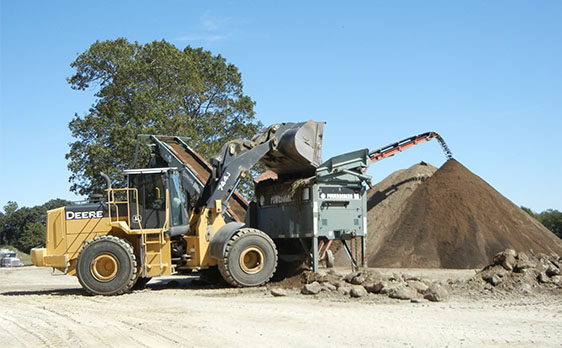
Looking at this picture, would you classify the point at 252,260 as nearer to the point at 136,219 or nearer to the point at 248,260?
the point at 248,260

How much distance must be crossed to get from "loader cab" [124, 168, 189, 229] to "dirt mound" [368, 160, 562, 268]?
1078cm

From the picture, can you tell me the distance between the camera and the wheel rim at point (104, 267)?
12875mm

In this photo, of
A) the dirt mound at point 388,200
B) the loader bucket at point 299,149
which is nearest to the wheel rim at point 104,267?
the loader bucket at point 299,149

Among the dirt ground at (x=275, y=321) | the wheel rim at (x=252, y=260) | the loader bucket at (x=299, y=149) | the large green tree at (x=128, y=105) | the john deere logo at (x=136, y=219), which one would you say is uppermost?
the large green tree at (x=128, y=105)

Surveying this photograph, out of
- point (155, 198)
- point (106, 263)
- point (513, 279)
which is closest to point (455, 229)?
point (513, 279)

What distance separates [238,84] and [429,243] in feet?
54.1

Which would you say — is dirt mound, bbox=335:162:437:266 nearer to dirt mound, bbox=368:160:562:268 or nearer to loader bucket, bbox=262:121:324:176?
dirt mound, bbox=368:160:562:268

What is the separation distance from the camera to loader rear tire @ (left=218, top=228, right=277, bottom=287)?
1334 cm

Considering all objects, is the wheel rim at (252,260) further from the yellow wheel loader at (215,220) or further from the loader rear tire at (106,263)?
the loader rear tire at (106,263)

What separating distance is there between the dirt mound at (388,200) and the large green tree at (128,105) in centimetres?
864

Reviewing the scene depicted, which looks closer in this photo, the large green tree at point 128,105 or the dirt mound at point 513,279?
the dirt mound at point 513,279

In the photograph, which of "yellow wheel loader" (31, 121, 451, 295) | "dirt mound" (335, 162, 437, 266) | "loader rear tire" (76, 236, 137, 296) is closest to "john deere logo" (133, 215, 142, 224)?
"yellow wheel loader" (31, 121, 451, 295)

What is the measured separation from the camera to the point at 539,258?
13258 millimetres

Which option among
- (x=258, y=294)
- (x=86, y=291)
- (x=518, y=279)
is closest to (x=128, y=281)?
(x=86, y=291)
